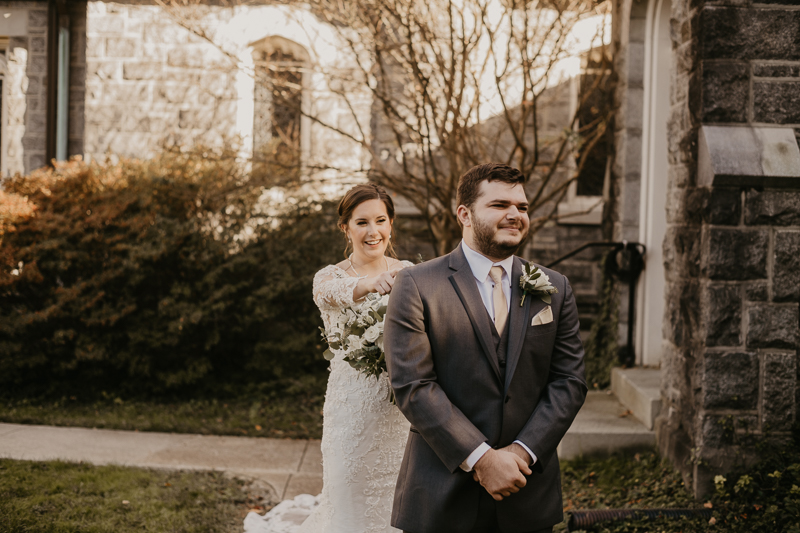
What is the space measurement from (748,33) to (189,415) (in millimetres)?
5839

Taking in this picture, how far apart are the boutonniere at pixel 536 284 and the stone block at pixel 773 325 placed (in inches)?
96.7

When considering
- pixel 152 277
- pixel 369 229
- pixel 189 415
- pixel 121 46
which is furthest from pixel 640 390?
pixel 121 46

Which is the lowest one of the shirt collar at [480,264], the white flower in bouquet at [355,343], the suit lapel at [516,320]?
the white flower in bouquet at [355,343]

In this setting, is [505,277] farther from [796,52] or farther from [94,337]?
[94,337]

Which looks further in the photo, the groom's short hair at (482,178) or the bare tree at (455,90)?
the bare tree at (455,90)

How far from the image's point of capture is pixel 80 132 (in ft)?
33.8

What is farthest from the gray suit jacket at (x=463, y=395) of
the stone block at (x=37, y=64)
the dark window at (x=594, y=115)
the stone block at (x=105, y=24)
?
the stone block at (x=37, y=64)

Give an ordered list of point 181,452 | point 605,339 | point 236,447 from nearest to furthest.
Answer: point 181,452
point 236,447
point 605,339

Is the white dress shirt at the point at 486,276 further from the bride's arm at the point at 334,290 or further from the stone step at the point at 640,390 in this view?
the stone step at the point at 640,390

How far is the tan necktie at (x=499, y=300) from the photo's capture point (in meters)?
2.52

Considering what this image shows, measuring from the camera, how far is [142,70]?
373 inches

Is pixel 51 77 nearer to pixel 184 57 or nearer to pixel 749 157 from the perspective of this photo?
pixel 184 57

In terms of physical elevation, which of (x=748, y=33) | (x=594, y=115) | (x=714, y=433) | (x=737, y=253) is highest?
(x=594, y=115)

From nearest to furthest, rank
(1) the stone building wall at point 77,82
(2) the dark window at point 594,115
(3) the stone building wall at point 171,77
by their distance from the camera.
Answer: (2) the dark window at point 594,115 < (3) the stone building wall at point 171,77 < (1) the stone building wall at point 77,82
